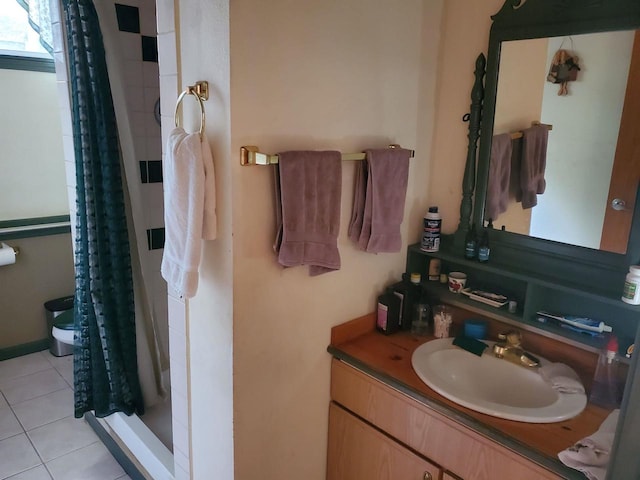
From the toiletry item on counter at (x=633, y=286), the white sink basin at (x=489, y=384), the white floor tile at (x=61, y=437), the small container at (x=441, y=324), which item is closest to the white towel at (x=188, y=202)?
the white sink basin at (x=489, y=384)

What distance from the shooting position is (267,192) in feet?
4.33

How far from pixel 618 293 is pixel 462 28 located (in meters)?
0.99

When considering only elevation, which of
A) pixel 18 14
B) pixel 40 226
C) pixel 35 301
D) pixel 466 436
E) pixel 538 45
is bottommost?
pixel 35 301

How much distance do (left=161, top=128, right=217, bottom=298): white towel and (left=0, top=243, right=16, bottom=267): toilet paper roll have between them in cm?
206

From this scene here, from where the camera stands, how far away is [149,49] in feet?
6.88

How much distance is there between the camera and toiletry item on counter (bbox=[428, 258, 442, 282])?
5.91 feet

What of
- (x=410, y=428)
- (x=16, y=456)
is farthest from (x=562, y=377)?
(x=16, y=456)

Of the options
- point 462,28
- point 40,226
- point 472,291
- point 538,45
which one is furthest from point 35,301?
point 538,45

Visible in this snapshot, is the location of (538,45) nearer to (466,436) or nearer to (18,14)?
(466,436)

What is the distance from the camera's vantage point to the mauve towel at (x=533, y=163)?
4.96ft

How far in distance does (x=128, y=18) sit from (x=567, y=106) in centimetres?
172

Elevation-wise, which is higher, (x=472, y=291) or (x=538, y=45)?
(x=538, y=45)

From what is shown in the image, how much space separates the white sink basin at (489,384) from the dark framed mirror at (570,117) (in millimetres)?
331

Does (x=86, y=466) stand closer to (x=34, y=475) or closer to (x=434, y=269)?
(x=34, y=475)
